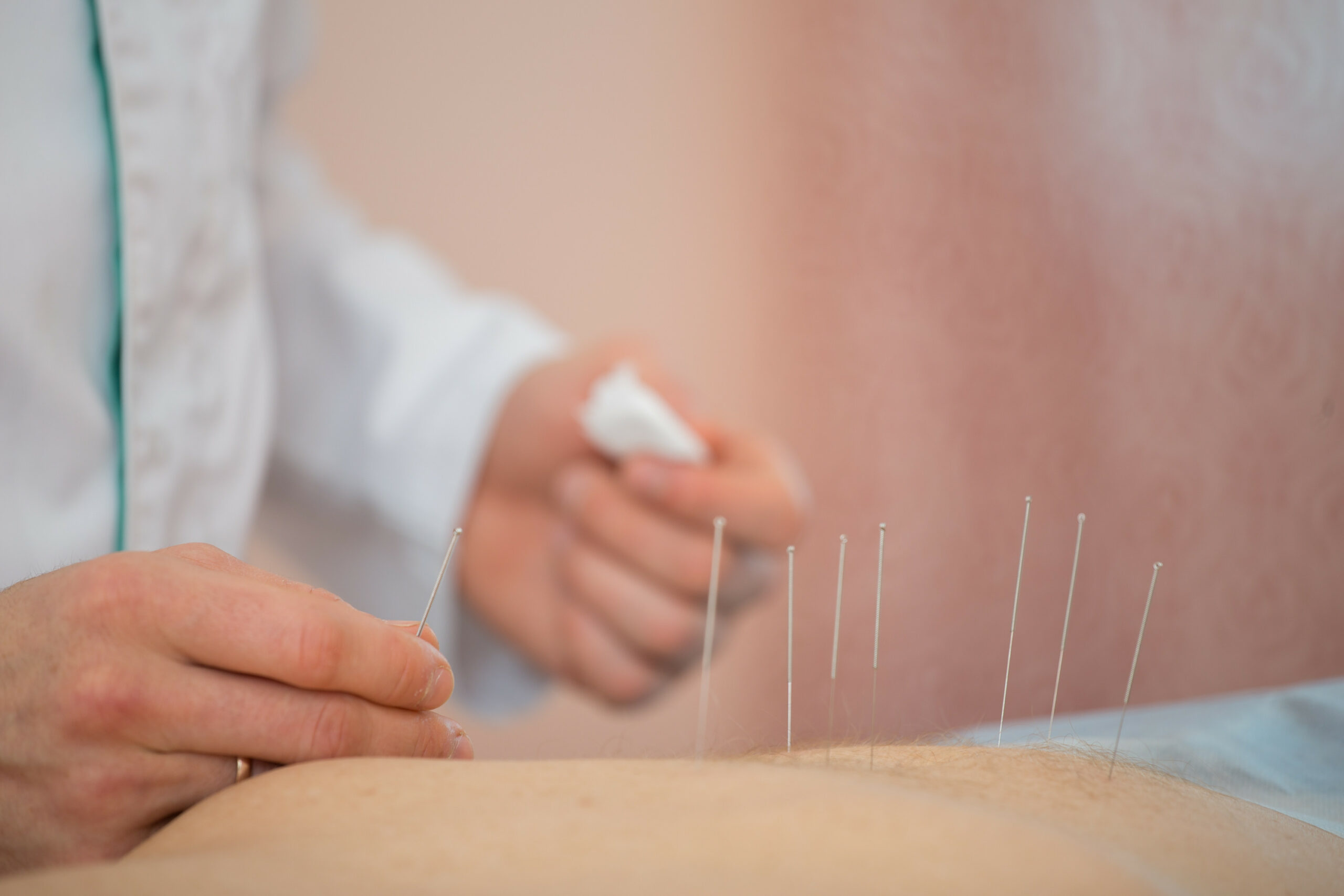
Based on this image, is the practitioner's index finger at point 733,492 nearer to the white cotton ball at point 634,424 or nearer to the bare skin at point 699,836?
the white cotton ball at point 634,424

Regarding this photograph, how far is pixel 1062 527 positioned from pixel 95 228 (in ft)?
5.05

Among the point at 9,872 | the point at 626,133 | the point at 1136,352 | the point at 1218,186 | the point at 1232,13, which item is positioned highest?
the point at 1232,13

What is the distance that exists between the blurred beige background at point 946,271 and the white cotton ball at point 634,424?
1.50ft

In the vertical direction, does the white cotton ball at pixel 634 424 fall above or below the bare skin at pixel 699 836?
above

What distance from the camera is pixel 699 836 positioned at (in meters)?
0.37

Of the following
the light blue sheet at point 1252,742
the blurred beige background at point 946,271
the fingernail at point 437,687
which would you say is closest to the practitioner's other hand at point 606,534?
the blurred beige background at point 946,271

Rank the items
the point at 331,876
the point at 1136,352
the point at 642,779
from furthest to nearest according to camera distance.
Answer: the point at 1136,352, the point at 642,779, the point at 331,876

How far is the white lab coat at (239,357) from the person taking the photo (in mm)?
739

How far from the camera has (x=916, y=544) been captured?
1.89 meters

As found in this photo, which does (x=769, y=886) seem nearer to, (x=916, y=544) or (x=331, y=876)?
(x=331, y=876)

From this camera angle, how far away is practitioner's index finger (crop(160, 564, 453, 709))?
41 cm

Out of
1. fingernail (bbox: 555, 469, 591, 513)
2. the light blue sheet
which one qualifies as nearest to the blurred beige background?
fingernail (bbox: 555, 469, 591, 513)

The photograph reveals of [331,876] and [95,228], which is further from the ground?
[95,228]

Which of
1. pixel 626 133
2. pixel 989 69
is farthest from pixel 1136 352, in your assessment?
pixel 626 133
